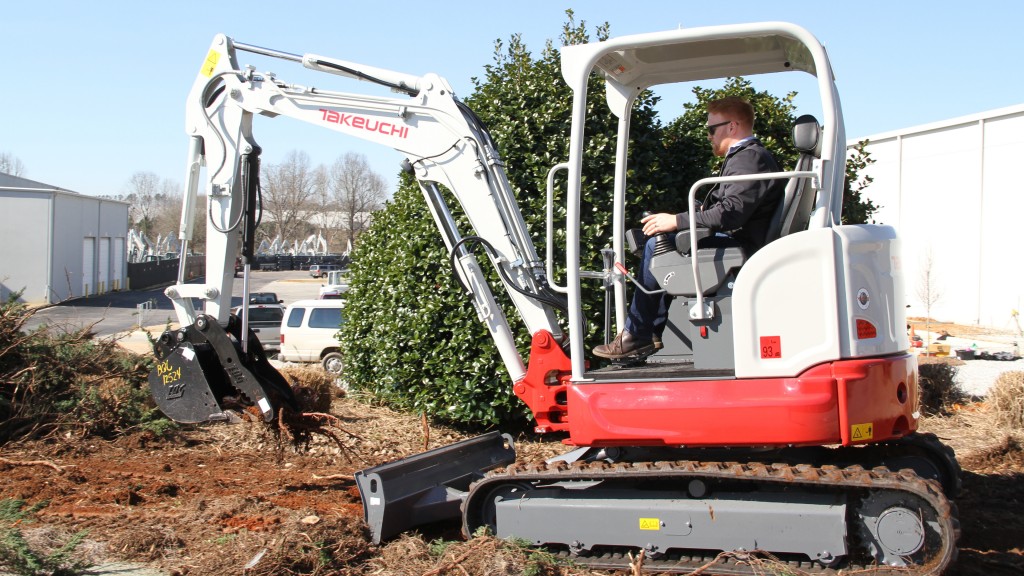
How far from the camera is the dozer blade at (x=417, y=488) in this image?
5.68 meters

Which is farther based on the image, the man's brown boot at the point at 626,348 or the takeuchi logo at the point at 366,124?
the takeuchi logo at the point at 366,124

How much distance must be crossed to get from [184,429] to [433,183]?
181 inches

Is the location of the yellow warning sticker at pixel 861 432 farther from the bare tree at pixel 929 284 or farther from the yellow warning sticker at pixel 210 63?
the bare tree at pixel 929 284

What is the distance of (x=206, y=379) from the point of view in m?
6.37

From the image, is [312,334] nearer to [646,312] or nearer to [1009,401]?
[1009,401]

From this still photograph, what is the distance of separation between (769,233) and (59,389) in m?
7.23

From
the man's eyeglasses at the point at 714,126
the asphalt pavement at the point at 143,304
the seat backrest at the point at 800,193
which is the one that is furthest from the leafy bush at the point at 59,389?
the asphalt pavement at the point at 143,304

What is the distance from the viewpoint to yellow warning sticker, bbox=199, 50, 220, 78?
6.53 m

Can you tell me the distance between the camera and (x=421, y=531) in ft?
20.0

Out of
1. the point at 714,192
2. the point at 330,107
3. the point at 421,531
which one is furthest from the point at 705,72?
the point at 421,531

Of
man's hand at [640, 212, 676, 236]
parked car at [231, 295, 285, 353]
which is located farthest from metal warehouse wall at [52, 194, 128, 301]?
man's hand at [640, 212, 676, 236]

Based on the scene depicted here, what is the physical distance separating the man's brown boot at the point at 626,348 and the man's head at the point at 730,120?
4.06 ft

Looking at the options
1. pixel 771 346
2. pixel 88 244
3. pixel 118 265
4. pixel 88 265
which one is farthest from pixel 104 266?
pixel 771 346

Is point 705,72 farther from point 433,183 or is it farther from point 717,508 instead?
point 717,508
